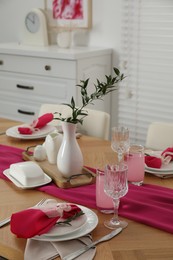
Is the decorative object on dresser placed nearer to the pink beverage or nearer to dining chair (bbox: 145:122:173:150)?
dining chair (bbox: 145:122:173:150)

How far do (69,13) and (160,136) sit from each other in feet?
6.33

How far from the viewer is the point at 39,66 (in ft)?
11.9

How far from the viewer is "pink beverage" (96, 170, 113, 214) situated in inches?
59.0

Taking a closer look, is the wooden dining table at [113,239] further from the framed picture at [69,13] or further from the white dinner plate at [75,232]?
the framed picture at [69,13]

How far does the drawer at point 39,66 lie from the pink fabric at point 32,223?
2.19 meters

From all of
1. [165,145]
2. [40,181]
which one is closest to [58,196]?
[40,181]

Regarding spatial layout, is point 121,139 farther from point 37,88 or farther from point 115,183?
point 37,88

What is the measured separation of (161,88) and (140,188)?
2066 mm

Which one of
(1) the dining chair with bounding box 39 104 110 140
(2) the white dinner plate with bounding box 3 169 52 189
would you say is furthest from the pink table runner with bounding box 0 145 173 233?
(1) the dining chair with bounding box 39 104 110 140

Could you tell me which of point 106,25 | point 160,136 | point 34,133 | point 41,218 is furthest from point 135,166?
point 106,25

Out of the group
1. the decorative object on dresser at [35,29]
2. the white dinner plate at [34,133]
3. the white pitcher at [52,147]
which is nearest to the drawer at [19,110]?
the decorative object on dresser at [35,29]

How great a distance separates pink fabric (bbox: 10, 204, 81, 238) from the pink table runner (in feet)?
0.73

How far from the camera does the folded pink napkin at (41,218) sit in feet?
4.29

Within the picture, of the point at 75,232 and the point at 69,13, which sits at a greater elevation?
the point at 69,13
